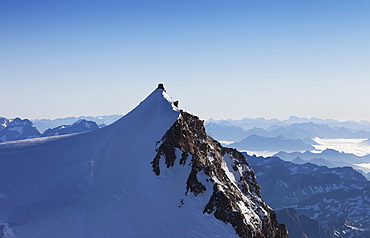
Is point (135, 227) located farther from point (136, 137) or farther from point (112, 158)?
point (136, 137)

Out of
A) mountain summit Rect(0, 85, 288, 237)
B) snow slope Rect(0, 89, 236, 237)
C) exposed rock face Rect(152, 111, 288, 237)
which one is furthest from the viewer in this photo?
exposed rock face Rect(152, 111, 288, 237)

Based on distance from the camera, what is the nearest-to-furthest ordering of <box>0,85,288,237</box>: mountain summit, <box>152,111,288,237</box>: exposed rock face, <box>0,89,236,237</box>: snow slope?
1. <box>0,89,236,237</box>: snow slope
2. <box>0,85,288,237</box>: mountain summit
3. <box>152,111,288,237</box>: exposed rock face

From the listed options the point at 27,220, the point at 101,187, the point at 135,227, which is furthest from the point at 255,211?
the point at 27,220

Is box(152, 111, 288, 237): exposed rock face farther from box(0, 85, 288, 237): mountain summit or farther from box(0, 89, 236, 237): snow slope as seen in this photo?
box(0, 89, 236, 237): snow slope

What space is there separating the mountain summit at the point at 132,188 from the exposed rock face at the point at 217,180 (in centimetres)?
22

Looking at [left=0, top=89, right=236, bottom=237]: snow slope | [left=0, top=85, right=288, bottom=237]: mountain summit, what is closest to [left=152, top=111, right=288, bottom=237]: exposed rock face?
[left=0, top=85, right=288, bottom=237]: mountain summit

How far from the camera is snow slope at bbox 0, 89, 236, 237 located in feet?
224

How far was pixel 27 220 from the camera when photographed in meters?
67.4

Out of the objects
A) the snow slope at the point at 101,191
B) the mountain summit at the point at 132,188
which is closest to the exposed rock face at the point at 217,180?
the mountain summit at the point at 132,188

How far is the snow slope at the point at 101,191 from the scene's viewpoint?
6825 centimetres

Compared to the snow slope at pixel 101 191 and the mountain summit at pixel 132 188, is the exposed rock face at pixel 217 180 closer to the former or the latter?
the mountain summit at pixel 132 188

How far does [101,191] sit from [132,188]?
726 centimetres

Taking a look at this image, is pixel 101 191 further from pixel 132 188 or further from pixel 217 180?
pixel 217 180

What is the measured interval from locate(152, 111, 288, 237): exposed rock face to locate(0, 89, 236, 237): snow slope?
6.72ft
